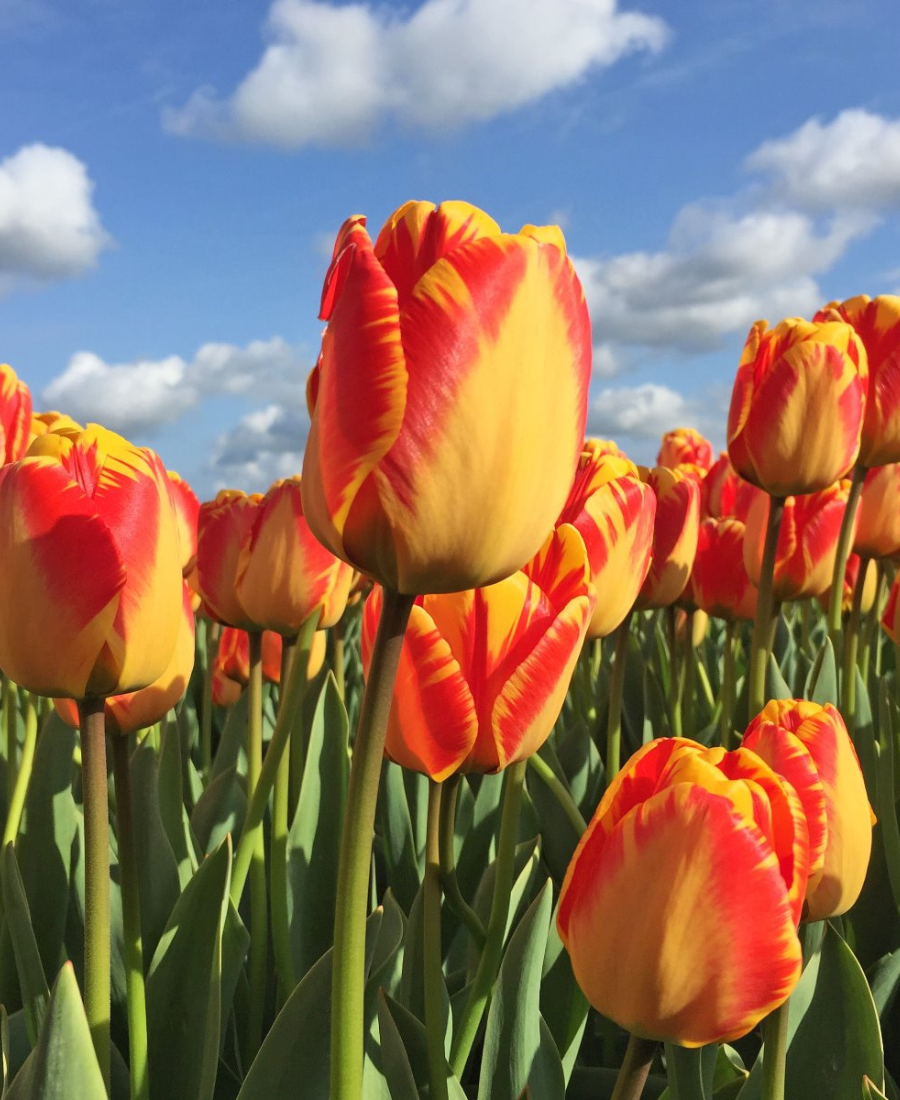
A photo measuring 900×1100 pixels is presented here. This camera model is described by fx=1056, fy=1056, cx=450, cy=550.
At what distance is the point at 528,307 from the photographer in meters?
0.62

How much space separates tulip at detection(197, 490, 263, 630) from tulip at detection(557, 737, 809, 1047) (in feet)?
3.31

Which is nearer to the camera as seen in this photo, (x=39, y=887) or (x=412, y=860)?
(x=39, y=887)

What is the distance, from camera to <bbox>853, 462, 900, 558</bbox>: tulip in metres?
2.39

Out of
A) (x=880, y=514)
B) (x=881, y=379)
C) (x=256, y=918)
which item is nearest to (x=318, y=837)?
(x=256, y=918)

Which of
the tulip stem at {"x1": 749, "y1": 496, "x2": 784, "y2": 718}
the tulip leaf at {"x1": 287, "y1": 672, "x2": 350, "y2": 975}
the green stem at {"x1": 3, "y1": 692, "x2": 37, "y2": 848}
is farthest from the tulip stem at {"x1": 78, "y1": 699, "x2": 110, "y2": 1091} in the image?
the tulip stem at {"x1": 749, "y1": 496, "x2": 784, "y2": 718}

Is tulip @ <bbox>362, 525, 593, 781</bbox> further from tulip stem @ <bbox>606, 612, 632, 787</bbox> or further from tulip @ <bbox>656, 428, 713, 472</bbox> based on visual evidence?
tulip @ <bbox>656, 428, 713, 472</bbox>

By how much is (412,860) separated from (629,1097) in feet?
3.49

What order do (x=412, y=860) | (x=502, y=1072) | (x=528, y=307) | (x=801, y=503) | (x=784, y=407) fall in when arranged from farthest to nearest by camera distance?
(x=801, y=503)
(x=412, y=860)
(x=784, y=407)
(x=502, y=1072)
(x=528, y=307)

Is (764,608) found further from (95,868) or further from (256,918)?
(95,868)

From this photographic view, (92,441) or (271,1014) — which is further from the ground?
(92,441)

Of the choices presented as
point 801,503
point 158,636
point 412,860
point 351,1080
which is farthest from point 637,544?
point 801,503

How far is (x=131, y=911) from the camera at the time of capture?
1.00m

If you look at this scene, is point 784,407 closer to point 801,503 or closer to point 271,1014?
point 801,503

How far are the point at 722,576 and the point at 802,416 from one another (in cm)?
83
